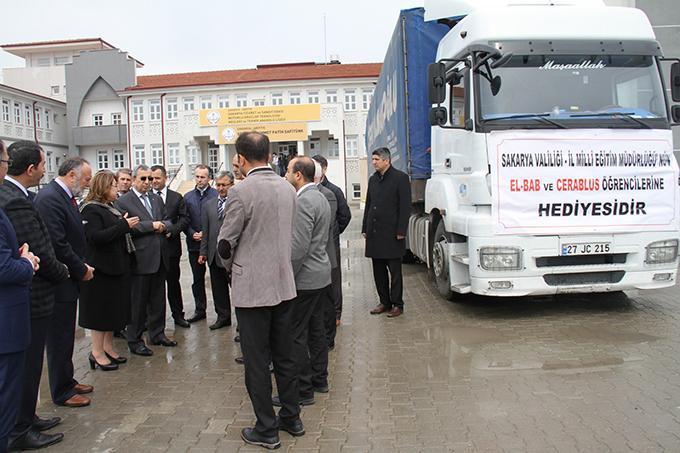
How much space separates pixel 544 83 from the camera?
21.9 ft

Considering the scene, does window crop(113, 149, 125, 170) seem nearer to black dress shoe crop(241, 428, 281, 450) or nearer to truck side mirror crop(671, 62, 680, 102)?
truck side mirror crop(671, 62, 680, 102)

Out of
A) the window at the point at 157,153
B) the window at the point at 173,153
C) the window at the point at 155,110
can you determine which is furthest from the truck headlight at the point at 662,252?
the window at the point at 155,110

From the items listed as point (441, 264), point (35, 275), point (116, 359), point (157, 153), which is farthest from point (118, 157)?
point (35, 275)

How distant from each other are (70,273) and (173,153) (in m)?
43.8

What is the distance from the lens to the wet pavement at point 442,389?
388 centimetres

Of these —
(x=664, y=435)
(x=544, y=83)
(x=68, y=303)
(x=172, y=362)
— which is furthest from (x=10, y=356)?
(x=544, y=83)

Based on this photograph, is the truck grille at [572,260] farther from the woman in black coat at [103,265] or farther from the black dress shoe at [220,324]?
the woman in black coat at [103,265]

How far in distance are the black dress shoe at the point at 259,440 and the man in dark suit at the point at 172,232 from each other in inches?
121

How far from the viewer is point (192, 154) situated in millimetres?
Result: 45594

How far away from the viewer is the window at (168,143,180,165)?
151 feet

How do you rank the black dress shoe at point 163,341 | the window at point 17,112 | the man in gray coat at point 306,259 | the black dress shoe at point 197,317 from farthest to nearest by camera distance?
1. the window at point 17,112
2. the black dress shoe at point 197,317
3. the black dress shoe at point 163,341
4. the man in gray coat at point 306,259

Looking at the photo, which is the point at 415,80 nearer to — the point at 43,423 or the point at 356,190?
the point at 43,423

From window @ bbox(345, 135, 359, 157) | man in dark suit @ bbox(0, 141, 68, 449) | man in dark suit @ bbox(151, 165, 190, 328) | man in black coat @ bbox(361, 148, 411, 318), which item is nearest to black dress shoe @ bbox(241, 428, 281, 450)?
man in dark suit @ bbox(0, 141, 68, 449)

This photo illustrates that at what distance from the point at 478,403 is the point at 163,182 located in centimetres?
433
